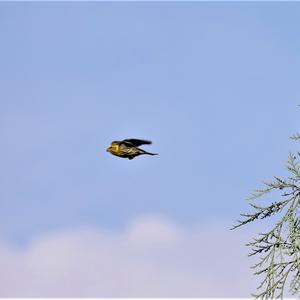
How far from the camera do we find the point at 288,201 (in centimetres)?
1141

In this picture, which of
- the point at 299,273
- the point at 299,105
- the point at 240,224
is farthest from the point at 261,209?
the point at 299,105

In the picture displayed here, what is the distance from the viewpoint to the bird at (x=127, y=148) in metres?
6.87

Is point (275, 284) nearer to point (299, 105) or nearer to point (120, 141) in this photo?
point (299, 105)

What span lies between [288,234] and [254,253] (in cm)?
78

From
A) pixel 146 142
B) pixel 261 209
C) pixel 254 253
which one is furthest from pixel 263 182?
pixel 146 142

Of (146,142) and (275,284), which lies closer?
(146,142)

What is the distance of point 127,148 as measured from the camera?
6.94 meters

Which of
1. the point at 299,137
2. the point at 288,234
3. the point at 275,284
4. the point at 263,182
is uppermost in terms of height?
the point at 299,137

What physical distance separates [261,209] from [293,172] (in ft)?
3.03

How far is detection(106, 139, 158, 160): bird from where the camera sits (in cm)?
687

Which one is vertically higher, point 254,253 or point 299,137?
point 299,137

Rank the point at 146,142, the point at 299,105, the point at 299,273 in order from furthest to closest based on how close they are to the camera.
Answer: the point at 299,105, the point at 299,273, the point at 146,142

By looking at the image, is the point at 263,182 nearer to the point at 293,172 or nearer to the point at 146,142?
the point at 293,172

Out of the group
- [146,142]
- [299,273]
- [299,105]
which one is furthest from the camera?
[299,105]
